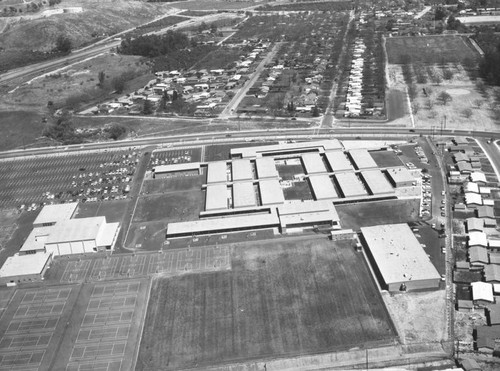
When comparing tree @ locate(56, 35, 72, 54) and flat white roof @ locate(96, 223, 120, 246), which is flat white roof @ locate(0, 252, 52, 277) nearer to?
flat white roof @ locate(96, 223, 120, 246)

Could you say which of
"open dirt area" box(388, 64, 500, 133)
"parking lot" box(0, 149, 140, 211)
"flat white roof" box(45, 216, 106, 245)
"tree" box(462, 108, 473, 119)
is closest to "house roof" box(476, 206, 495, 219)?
"open dirt area" box(388, 64, 500, 133)

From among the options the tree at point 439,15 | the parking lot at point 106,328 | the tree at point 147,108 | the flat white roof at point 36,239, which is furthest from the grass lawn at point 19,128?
the tree at point 439,15

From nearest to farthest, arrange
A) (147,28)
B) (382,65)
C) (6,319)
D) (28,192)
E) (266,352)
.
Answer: (266,352)
(6,319)
(28,192)
(382,65)
(147,28)

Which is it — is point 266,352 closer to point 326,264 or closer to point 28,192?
point 326,264

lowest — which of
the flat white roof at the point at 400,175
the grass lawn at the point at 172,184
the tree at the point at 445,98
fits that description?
the grass lawn at the point at 172,184

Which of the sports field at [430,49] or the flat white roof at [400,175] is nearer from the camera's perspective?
the flat white roof at [400,175]

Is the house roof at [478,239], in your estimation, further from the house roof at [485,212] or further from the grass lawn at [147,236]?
the grass lawn at [147,236]

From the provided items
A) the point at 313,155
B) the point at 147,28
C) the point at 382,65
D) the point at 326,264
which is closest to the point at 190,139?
the point at 313,155
